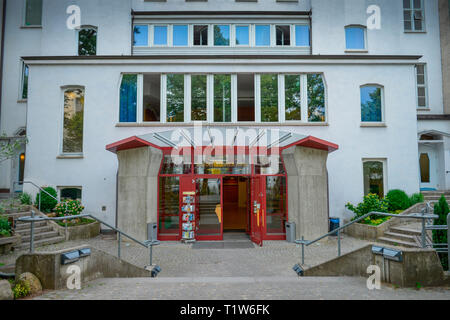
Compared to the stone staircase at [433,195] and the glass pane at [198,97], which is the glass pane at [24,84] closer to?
the glass pane at [198,97]

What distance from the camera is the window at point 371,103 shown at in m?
14.2

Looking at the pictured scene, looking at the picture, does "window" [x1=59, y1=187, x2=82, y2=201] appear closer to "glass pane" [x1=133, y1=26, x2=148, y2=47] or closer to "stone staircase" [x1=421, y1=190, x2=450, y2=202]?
"glass pane" [x1=133, y1=26, x2=148, y2=47]

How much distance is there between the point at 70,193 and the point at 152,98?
6296mm

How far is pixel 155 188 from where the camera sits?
1181 centimetres

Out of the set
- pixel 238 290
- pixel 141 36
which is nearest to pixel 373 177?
pixel 238 290

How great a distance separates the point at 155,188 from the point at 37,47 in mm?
12157

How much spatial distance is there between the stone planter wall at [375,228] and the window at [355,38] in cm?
959

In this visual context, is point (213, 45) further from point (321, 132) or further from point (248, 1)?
point (321, 132)

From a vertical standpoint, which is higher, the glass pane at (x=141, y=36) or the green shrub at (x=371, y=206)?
the glass pane at (x=141, y=36)

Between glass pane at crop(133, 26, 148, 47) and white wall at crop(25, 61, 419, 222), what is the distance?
3050 millimetres

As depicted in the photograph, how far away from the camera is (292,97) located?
564 inches

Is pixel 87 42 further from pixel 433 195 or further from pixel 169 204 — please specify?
pixel 433 195

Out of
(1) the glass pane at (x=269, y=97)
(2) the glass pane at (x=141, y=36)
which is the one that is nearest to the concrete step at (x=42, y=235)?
(1) the glass pane at (x=269, y=97)

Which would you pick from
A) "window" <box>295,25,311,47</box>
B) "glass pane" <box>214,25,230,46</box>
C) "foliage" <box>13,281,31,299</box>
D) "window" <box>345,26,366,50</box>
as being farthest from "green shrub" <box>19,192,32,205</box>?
"window" <box>345,26,366,50</box>
